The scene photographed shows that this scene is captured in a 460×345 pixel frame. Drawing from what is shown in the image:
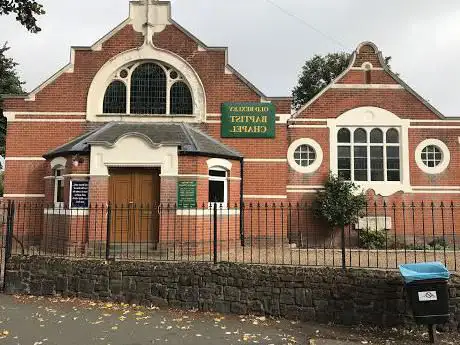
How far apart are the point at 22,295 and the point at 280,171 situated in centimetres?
929

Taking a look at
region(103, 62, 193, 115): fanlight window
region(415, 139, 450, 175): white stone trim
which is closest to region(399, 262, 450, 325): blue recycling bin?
region(415, 139, 450, 175): white stone trim

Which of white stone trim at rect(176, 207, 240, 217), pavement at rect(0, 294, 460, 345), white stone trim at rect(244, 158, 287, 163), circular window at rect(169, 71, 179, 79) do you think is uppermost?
circular window at rect(169, 71, 179, 79)

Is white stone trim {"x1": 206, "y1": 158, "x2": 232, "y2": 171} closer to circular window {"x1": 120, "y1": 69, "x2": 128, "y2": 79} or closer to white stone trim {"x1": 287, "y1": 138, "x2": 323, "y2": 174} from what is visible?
white stone trim {"x1": 287, "y1": 138, "x2": 323, "y2": 174}

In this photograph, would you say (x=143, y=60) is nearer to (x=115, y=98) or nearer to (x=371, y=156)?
(x=115, y=98)

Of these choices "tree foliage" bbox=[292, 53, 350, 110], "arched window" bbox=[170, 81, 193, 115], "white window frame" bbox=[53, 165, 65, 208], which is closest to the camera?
"white window frame" bbox=[53, 165, 65, 208]

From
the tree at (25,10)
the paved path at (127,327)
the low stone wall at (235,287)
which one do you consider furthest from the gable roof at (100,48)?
the tree at (25,10)

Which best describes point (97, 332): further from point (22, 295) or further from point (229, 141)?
point (229, 141)

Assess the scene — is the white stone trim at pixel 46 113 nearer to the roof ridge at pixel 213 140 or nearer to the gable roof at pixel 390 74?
the roof ridge at pixel 213 140

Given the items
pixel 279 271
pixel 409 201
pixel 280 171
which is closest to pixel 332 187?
pixel 280 171

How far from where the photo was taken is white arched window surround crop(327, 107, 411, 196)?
16.6 meters

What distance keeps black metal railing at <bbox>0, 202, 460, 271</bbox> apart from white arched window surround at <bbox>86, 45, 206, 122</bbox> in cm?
371

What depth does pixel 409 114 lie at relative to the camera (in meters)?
16.8

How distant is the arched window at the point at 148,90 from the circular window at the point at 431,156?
32.4 feet

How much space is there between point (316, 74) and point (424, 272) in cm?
3313
